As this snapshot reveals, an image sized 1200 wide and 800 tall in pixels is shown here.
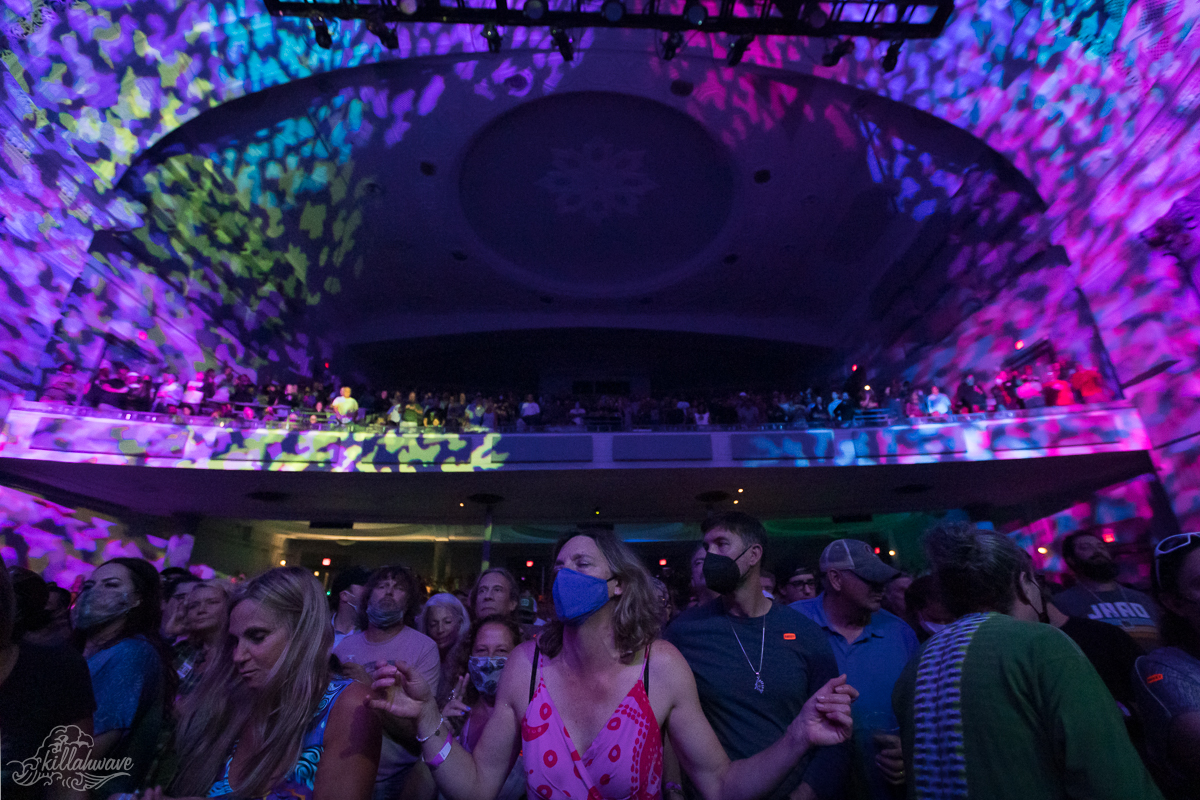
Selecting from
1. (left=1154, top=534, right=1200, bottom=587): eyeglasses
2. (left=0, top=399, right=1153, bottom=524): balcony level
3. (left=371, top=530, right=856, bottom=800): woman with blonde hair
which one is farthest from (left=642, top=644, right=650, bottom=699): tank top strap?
(left=0, top=399, right=1153, bottom=524): balcony level

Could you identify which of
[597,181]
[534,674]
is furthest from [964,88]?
[534,674]

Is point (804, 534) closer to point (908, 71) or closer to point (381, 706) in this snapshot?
point (908, 71)

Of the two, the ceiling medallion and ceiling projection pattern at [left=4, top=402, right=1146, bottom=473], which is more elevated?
the ceiling medallion

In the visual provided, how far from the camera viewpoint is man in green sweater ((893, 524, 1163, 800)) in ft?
3.44

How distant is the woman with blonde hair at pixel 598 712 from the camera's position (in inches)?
50.9

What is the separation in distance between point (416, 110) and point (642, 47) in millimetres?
3975

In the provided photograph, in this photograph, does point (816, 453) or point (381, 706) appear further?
point (816, 453)

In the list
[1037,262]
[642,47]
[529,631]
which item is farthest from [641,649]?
[1037,262]

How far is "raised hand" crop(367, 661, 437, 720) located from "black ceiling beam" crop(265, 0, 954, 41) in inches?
313

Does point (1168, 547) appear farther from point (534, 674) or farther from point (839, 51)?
point (839, 51)

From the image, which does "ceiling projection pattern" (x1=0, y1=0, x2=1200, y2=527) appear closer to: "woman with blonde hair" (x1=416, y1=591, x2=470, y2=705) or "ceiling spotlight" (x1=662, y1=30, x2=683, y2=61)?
"ceiling spotlight" (x1=662, y1=30, x2=683, y2=61)

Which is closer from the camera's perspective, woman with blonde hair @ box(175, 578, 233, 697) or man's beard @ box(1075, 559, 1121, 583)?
woman with blonde hair @ box(175, 578, 233, 697)

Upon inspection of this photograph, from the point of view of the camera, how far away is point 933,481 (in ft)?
33.0

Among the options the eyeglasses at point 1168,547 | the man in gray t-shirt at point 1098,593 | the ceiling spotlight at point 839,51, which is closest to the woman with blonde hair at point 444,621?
the eyeglasses at point 1168,547
